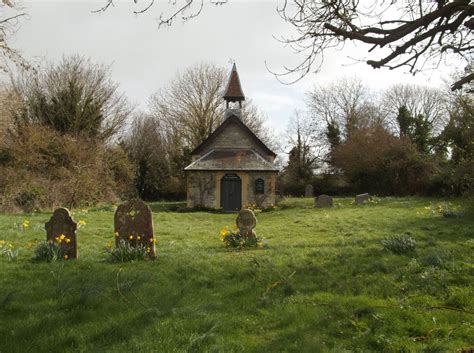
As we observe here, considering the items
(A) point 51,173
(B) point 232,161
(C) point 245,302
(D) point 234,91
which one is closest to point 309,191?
(D) point 234,91

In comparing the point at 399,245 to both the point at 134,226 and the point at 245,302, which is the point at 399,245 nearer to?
the point at 245,302

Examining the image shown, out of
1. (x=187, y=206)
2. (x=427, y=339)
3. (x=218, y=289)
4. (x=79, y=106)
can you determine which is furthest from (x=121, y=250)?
(x=79, y=106)

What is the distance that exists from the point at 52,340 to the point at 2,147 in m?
21.9

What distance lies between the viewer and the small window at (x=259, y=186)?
85.3ft

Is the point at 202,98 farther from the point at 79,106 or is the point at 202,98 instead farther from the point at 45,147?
the point at 45,147

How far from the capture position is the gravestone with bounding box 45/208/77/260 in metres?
7.90

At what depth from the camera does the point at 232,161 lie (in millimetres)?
26781

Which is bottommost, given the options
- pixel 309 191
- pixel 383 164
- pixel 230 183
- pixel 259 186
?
pixel 309 191

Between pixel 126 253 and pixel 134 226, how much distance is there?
2.34 feet

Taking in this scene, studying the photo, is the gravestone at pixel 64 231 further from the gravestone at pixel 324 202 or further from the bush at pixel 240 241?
the gravestone at pixel 324 202

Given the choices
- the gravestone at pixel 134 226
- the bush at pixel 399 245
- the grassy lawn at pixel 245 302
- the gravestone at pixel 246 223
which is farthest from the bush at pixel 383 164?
the gravestone at pixel 134 226

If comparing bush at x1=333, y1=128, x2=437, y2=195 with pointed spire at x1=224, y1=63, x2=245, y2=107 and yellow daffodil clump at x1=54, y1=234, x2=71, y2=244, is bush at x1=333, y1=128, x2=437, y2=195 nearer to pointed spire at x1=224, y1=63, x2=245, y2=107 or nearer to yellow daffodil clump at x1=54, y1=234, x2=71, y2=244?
pointed spire at x1=224, y1=63, x2=245, y2=107

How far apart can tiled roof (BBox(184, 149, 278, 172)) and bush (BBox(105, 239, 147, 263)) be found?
1809cm

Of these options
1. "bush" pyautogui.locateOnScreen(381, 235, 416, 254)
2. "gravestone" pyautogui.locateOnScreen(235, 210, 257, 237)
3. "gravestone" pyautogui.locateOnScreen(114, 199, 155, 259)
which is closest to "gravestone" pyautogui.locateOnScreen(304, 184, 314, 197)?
Answer: "gravestone" pyautogui.locateOnScreen(235, 210, 257, 237)
